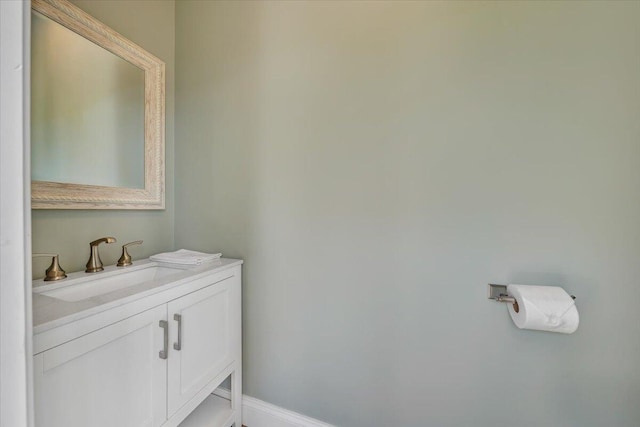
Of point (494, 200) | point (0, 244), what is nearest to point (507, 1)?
point (494, 200)

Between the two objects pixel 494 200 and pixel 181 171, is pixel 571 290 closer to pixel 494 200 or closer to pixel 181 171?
pixel 494 200

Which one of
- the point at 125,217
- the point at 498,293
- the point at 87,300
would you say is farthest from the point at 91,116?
the point at 498,293

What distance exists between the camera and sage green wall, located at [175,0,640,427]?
2.81 ft

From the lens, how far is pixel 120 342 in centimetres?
76

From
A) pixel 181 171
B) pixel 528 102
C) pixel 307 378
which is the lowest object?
pixel 307 378

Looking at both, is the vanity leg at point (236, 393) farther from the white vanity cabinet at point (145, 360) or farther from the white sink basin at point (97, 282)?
the white sink basin at point (97, 282)

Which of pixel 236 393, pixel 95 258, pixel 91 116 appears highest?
pixel 91 116

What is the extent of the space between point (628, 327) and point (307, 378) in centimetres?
127

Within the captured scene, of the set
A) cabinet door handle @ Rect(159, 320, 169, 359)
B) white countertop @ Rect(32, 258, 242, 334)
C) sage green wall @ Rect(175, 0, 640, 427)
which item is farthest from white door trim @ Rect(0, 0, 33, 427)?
sage green wall @ Rect(175, 0, 640, 427)

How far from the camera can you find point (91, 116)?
3.61 feet

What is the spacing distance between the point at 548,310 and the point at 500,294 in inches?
6.4

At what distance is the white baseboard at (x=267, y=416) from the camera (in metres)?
1.24

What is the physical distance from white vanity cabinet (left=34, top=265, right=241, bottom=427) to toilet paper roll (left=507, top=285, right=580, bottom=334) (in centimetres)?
122

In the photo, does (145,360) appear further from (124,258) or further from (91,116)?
(91,116)
